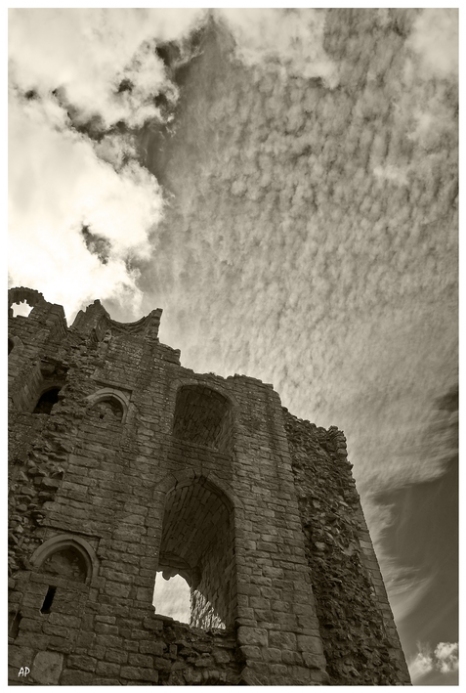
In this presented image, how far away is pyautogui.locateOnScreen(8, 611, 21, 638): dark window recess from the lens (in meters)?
5.70

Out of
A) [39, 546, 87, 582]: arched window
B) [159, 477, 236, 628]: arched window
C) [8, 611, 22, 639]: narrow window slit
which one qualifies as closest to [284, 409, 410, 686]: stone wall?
[159, 477, 236, 628]: arched window

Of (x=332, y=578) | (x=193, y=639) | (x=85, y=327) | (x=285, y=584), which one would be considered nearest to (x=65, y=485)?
(x=193, y=639)

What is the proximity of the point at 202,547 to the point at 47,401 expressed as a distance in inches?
176

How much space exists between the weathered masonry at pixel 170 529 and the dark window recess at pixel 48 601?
0.7 inches

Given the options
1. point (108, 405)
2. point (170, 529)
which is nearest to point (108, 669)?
point (170, 529)

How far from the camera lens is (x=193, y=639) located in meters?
6.77

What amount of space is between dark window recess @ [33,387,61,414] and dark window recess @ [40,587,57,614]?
391 cm

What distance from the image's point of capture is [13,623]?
18.9ft

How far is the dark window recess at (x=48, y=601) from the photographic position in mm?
6074

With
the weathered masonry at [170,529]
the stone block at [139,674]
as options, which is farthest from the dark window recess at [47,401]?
the stone block at [139,674]

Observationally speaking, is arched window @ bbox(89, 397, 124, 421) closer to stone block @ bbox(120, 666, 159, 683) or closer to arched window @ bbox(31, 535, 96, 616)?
arched window @ bbox(31, 535, 96, 616)

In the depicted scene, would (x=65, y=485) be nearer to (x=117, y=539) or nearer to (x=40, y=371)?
(x=117, y=539)

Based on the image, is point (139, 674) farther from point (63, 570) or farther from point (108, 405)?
point (108, 405)

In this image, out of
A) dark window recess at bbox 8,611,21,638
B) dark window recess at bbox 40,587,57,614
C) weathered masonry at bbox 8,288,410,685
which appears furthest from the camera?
weathered masonry at bbox 8,288,410,685
